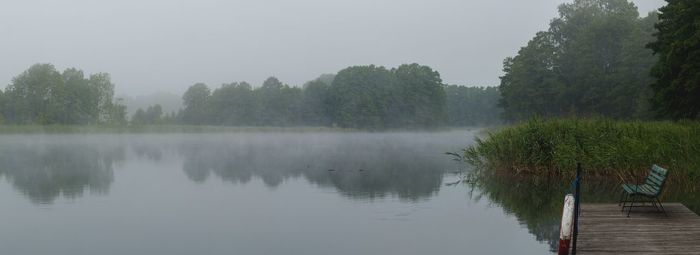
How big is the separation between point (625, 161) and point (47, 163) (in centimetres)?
3081

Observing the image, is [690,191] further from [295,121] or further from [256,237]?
[295,121]

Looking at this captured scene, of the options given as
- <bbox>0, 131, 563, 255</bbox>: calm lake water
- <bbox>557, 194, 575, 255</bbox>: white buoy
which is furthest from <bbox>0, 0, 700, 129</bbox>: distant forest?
<bbox>557, 194, 575, 255</bbox>: white buoy

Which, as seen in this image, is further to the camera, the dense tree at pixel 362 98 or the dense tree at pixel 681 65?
the dense tree at pixel 362 98

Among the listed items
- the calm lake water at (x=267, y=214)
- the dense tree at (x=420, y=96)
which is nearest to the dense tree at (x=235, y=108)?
the dense tree at (x=420, y=96)

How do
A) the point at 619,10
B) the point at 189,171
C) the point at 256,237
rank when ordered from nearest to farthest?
the point at 256,237
the point at 189,171
the point at 619,10

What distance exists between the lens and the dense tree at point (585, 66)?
64438mm

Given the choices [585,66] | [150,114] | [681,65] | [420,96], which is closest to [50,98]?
[150,114]

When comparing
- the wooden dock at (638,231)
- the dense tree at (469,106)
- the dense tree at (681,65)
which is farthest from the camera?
the dense tree at (469,106)

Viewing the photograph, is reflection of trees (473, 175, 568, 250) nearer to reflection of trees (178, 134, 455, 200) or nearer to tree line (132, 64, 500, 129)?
reflection of trees (178, 134, 455, 200)

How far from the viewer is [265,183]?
85.6 feet

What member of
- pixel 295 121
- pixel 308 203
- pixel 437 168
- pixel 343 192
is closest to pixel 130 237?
pixel 308 203

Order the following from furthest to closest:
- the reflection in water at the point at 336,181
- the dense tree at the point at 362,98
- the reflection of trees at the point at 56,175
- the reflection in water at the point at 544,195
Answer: the dense tree at the point at 362,98 → the reflection of trees at the point at 56,175 → the reflection in water at the point at 336,181 → the reflection in water at the point at 544,195

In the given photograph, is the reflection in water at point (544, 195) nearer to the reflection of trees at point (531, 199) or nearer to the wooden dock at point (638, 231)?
the reflection of trees at point (531, 199)

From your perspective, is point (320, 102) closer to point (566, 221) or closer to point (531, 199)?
point (531, 199)
